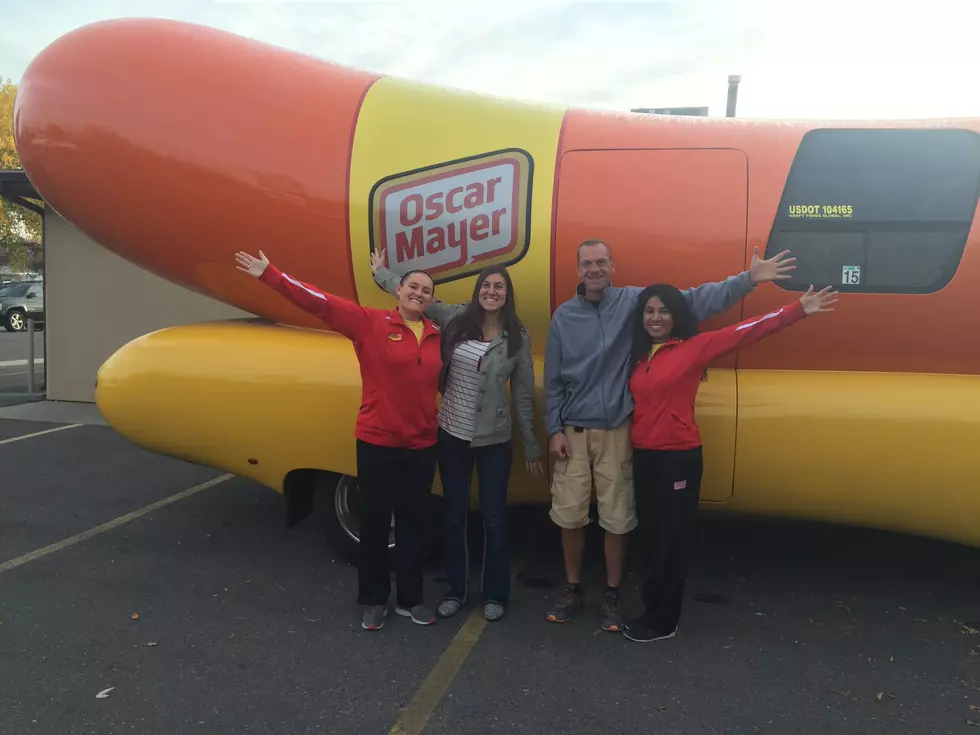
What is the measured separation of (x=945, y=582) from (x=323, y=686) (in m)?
3.33

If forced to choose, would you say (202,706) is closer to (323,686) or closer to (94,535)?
(323,686)

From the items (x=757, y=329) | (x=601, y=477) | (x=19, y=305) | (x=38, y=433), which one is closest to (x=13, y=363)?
(x=38, y=433)

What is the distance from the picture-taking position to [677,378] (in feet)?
9.85

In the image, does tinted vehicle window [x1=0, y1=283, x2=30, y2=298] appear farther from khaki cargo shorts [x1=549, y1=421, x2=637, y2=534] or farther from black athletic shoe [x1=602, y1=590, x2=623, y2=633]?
black athletic shoe [x1=602, y1=590, x2=623, y2=633]

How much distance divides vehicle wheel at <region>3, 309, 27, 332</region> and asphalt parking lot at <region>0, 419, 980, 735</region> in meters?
19.7

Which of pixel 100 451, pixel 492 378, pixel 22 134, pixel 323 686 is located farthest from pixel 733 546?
pixel 100 451

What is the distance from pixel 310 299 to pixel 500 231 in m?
1.05

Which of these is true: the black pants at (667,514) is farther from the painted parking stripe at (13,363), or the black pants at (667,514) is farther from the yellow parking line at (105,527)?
the painted parking stripe at (13,363)

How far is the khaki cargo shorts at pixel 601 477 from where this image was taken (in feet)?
10.4

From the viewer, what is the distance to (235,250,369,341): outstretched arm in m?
2.92

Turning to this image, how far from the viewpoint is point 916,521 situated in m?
3.36

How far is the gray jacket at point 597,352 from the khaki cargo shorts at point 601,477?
0.07 metres

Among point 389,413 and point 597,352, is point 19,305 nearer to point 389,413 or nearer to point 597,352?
point 389,413

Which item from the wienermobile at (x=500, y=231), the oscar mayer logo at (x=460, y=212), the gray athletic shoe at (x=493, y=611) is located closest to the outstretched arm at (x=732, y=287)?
the wienermobile at (x=500, y=231)
